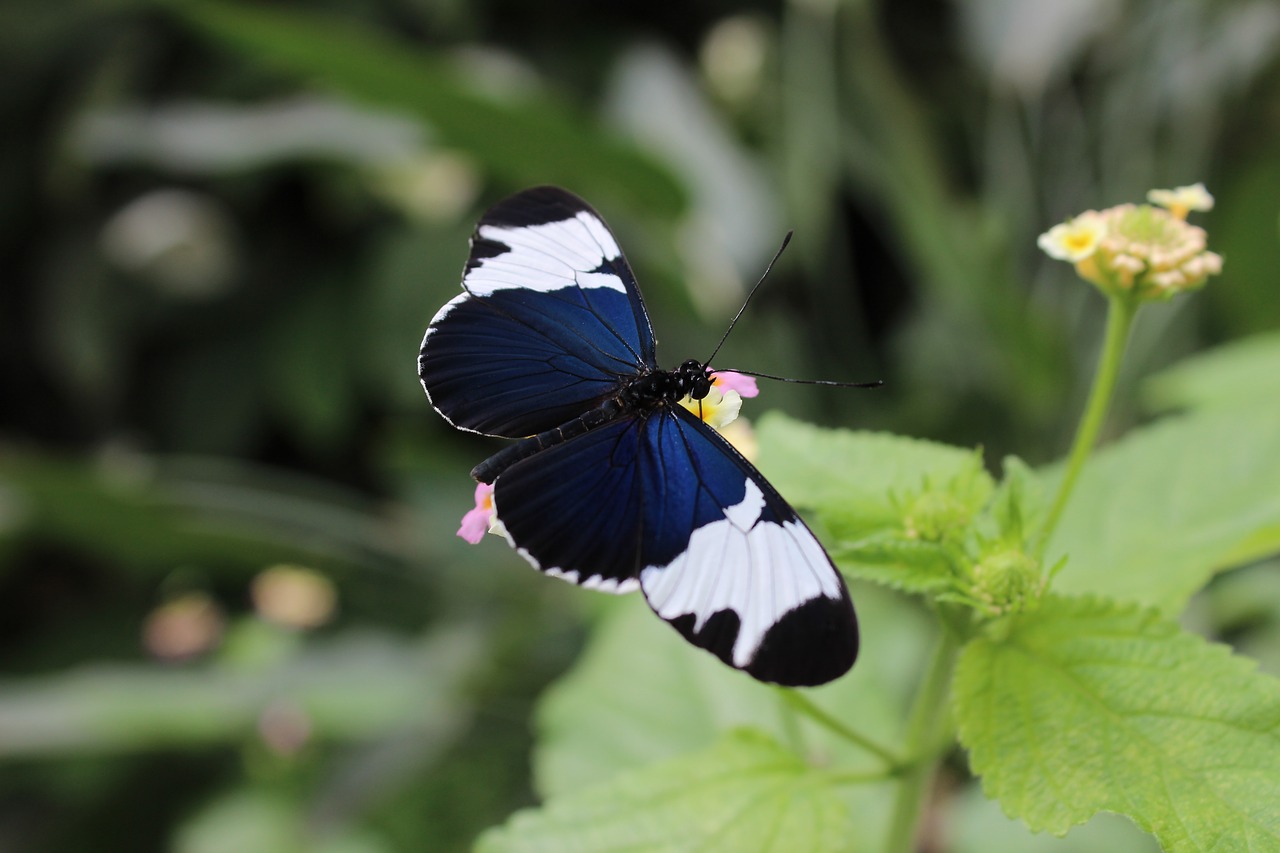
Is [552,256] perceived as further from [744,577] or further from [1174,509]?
[1174,509]

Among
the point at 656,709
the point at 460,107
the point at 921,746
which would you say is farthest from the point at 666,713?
the point at 460,107

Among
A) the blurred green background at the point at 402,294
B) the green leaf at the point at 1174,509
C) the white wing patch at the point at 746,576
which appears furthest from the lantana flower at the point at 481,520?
the blurred green background at the point at 402,294

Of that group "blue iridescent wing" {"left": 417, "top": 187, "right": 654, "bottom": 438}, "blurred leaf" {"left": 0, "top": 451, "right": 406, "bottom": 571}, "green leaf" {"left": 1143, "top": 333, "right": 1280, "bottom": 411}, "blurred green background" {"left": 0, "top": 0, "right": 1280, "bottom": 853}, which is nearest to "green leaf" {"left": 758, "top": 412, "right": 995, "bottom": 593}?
"blue iridescent wing" {"left": 417, "top": 187, "right": 654, "bottom": 438}

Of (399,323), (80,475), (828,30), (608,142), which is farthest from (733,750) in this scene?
(828,30)

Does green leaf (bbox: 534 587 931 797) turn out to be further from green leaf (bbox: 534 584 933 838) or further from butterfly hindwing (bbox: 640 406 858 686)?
butterfly hindwing (bbox: 640 406 858 686)

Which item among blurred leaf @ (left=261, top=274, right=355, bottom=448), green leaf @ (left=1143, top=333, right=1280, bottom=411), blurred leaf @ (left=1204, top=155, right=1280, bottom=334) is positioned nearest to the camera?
green leaf @ (left=1143, top=333, right=1280, bottom=411)

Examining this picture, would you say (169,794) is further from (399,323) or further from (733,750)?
(733,750)
